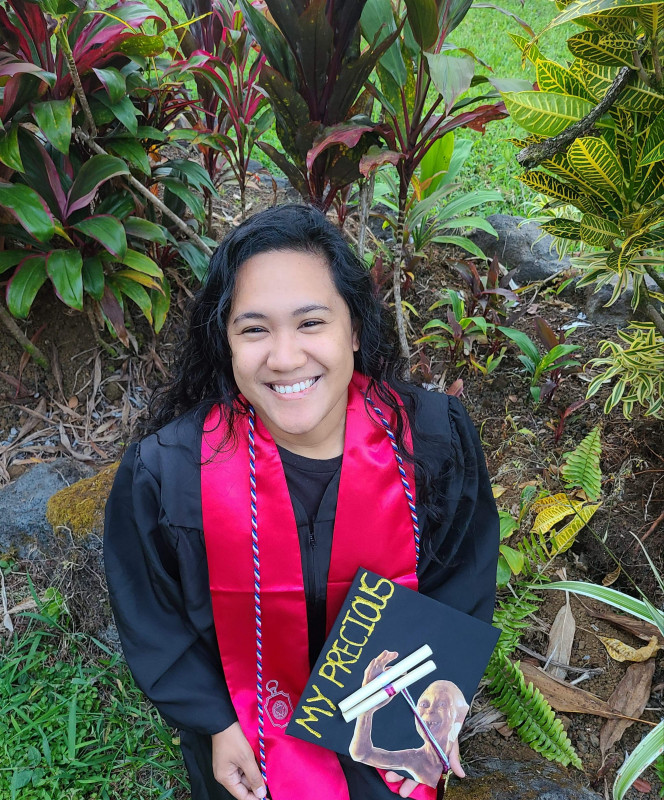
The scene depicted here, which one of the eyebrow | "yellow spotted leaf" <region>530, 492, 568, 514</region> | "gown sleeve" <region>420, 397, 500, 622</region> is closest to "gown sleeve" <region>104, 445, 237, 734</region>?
the eyebrow

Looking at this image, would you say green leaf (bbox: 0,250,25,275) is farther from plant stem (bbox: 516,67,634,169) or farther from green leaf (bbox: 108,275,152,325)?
plant stem (bbox: 516,67,634,169)

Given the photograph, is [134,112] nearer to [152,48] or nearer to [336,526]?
[152,48]

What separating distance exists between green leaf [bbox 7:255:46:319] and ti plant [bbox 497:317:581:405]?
173cm

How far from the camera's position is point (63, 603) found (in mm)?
2270

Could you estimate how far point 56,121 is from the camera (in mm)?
2004

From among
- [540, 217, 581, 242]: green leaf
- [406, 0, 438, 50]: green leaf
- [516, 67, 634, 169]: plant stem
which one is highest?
[406, 0, 438, 50]: green leaf

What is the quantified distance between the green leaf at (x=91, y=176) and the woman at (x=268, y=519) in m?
0.79

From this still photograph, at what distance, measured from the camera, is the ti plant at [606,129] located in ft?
4.77

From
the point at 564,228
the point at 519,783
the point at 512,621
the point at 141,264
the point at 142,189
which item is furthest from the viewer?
the point at 141,264

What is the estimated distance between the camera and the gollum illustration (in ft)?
4.85

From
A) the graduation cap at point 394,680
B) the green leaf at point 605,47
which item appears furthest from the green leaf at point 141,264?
the green leaf at point 605,47

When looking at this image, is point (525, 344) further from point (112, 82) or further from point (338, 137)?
point (112, 82)

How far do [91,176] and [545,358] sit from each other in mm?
1764

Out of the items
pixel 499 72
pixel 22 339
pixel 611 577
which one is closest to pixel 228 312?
pixel 22 339
